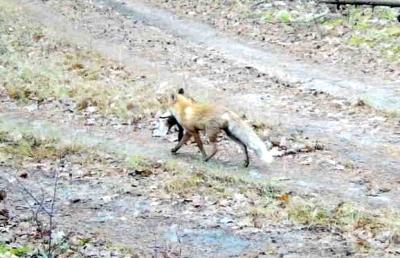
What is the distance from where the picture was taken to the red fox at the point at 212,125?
9.00 meters

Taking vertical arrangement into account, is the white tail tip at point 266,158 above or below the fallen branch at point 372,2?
below

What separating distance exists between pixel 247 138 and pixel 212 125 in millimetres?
433

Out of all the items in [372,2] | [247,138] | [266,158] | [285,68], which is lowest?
[285,68]

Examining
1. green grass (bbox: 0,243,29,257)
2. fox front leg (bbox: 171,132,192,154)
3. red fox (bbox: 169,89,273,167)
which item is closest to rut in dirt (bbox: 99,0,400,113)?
red fox (bbox: 169,89,273,167)

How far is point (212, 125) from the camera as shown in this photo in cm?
911

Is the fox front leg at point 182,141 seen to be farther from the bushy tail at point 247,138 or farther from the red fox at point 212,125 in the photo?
the bushy tail at point 247,138

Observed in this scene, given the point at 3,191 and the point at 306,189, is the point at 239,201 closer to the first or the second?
the point at 306,189

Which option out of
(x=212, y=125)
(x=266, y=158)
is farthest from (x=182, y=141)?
(x=266, y=158)

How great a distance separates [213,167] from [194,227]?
1.75 metres

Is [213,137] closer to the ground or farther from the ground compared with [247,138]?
closer to the ground

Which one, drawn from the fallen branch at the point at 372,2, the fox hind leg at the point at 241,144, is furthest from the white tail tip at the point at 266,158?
the fallen branch at the point at 372,2

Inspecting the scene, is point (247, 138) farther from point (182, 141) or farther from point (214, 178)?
point (182, 141)

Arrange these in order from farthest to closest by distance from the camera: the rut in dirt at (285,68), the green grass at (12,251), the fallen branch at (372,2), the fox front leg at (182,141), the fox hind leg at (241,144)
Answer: the fallen branch at (372,2), the rut in dirt at (285,68), the fox front leg at (182,141), the fox hind leg at (241,144), the green grass at (12,251)

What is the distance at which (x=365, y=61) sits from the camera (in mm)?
14523
